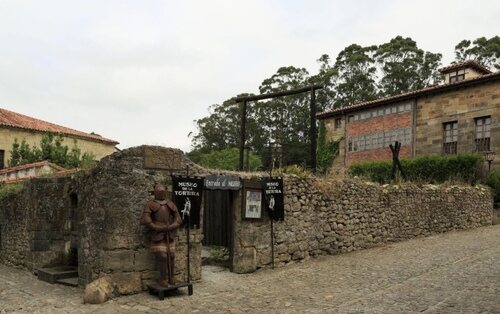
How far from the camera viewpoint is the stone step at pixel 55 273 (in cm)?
949

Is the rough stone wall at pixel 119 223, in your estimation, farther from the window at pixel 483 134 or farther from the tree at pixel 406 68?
the tree at pixel 406 68

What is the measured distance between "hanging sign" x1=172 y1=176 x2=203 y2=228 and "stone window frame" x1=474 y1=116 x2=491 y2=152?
18380 millimetres

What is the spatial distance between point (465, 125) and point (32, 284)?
21136 millimetres

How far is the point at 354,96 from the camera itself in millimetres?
46344

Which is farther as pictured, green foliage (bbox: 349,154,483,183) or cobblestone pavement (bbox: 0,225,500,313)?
green foliage (bbox: 349,154,483,183)

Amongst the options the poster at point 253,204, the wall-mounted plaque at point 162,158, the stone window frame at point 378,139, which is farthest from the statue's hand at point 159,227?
the stone window frame at point 378,139

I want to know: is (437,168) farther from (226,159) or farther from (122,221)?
(226,159)

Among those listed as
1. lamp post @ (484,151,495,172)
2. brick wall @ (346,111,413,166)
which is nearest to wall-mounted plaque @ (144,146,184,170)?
lamp post @ (484,151,495,172)

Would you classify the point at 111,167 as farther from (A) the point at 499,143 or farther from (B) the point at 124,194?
(A) the point at 499,143

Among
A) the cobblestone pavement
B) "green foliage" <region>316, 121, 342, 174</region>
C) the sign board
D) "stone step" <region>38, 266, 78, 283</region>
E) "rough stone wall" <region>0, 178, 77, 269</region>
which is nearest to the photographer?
the cobblestone pavement

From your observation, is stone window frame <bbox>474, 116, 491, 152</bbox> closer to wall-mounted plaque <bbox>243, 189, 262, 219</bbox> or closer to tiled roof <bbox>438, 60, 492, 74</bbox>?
tiled roof <bbox>438, 60, 492, 74</bbox>

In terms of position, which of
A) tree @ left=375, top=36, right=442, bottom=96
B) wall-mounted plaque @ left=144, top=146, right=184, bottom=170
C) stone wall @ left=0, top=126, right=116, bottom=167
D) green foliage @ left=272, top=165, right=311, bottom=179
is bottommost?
green foliage @ left=272, top=165, right=311, bottom=179

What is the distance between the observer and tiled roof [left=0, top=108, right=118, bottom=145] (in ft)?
90.0

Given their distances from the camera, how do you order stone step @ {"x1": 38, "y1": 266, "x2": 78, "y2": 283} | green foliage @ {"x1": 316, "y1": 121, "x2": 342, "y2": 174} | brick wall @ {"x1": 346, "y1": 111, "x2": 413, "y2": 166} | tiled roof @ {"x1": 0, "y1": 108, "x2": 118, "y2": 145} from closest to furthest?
stone step @ {"x1": 38, "y1": 266, "x2": 78, "y2": 283} → brick wall @ {"x1": 346, "y1": 111, "x2": 413, "y2": 166} → tiled roof @ {"x1": 0, "y1": 108, "x2": 118, "y2": 145} → green foliage @ {"x1": 316, "y1": 121, "x2": 342, "y2": 174}
